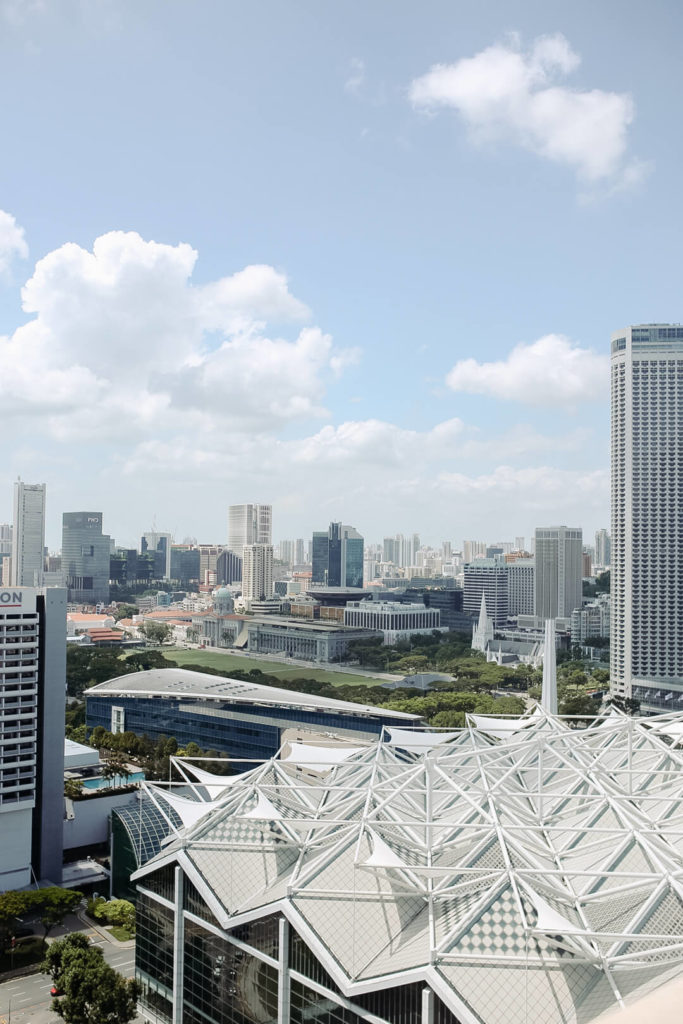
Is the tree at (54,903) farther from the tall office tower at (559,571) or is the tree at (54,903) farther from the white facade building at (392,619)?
the tall office tower at (559,571)

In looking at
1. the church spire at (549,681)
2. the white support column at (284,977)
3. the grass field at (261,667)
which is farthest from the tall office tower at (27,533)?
the white support column at (284,977)

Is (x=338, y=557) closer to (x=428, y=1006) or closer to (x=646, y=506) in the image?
(x=646, y=506)

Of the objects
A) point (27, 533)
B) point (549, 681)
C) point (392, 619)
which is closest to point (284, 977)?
point (549, 681)

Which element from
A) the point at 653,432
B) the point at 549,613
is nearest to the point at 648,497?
the point at 653,432

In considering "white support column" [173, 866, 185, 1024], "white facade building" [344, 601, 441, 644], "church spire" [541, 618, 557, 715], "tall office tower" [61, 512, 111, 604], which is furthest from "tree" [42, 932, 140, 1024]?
"tall office tower" [61, 512, 111, 604]

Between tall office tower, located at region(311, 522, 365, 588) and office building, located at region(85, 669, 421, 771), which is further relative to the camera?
tall office tower, located at region(311, 522, 365, 588)

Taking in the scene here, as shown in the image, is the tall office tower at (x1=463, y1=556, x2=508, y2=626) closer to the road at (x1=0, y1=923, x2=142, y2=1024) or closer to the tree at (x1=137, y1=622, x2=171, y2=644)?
the tree at (x1=137, y1=622, x2=171, y2=644)

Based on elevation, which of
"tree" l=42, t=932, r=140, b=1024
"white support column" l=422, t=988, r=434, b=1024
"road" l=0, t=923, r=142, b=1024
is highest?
"white support column" l=422, t=988, r=434, b=1024
